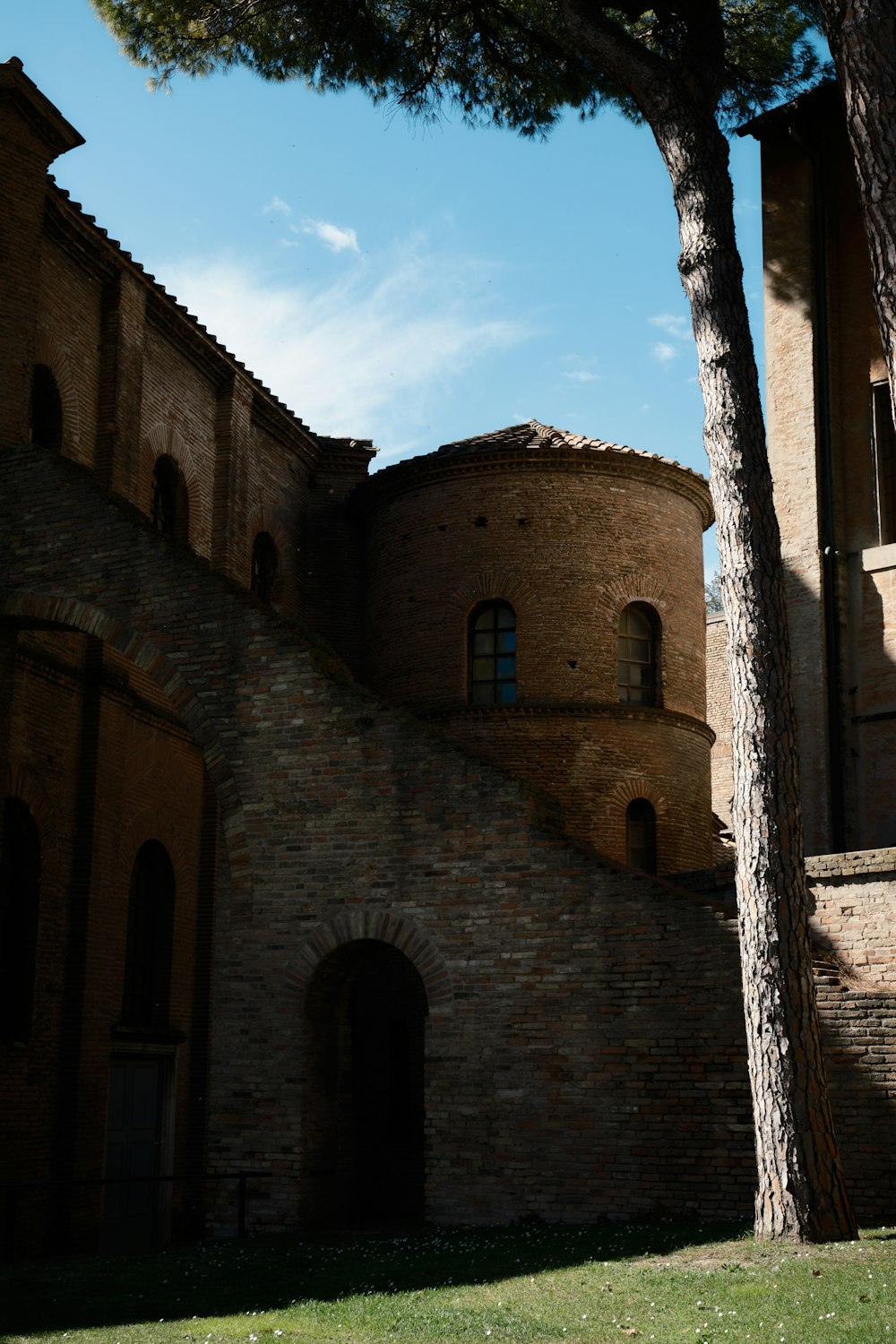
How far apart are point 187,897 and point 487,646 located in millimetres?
5193

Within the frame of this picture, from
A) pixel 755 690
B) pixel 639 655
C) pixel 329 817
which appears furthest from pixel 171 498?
pixel 755 690

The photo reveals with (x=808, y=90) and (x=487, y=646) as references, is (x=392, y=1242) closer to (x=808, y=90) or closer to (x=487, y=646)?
(x=487, y=646)

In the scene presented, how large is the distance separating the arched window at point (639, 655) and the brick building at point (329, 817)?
5 centimetres

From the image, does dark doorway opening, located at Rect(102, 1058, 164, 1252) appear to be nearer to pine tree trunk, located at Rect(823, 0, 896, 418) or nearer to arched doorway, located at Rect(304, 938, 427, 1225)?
arched doorway, located at Rect(304, 938, 427, 1225)

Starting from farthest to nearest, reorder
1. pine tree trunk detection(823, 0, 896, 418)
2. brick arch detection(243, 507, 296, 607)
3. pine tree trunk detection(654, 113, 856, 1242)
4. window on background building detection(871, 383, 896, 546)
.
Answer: brick arch detection(243, 507, 296, 607)
window on background building detection(871, 383, 896, 546)
pine tree trunk detection(654, 113, 856, 1242)
pine tree trunk detection(823, 0, 896, 418)

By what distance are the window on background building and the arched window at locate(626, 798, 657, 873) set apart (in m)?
4.97

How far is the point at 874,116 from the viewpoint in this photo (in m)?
6.49

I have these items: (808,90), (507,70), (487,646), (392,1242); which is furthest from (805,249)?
(392,1242)

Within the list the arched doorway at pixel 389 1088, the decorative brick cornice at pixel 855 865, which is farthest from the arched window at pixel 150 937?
the decorative brick cornice at pixel 855 865

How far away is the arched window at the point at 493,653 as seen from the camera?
19.1 m

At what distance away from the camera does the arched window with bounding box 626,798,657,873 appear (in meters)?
18.3

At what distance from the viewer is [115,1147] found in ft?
49.5

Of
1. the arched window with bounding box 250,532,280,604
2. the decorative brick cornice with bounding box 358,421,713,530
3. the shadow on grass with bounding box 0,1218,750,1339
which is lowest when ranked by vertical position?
the shadow on grass with bounding box 0,1218,750,1339

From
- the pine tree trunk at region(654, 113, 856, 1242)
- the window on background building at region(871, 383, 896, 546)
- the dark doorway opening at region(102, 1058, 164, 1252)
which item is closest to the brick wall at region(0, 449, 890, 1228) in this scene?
the pine tree trunk at region(654, 113, 856, 1242)
